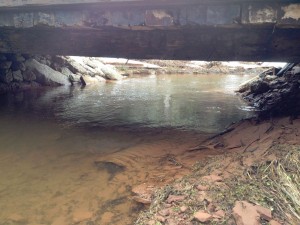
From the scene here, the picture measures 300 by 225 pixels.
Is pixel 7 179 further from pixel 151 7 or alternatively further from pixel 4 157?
pixel 151 7

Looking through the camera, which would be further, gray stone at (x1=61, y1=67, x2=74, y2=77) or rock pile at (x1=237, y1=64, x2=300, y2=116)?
gray stone at (x1=61, y1=67, x2=74, y2=77)

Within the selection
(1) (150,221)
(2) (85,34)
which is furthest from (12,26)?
(1) (150,221)

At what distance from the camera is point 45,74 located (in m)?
11.8

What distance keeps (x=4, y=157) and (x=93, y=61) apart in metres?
13.6

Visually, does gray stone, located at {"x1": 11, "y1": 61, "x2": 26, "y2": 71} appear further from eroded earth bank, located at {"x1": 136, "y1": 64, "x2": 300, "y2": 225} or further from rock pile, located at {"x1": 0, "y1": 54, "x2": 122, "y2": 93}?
eroded earth bank, located at {"x1": 136, "y1": 64, "x2": 300, "y2": 225}

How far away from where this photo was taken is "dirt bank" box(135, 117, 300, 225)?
220cm

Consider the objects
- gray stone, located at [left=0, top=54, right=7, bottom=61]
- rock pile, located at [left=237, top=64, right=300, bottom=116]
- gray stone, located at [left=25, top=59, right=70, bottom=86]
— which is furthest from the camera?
gray stone, located at [left=25, top=59, right=70, bottom=86]

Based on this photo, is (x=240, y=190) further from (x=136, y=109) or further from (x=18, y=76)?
(x=18, y=76)

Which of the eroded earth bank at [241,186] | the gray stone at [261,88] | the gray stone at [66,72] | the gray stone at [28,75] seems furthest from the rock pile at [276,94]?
the gray stone at [28,75]

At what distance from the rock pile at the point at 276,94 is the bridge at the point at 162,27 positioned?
40.2 inches

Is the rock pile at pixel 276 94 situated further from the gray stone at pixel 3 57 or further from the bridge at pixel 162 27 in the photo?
the gray stone at pixel 3 57

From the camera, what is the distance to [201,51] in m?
5.40

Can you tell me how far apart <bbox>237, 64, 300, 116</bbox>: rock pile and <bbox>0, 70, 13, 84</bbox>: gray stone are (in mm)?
8842

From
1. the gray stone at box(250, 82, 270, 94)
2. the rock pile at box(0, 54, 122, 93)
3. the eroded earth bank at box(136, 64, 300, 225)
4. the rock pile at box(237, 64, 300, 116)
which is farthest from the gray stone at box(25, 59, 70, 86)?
the eroded earth bank at box(136, 64, 300, 225)
